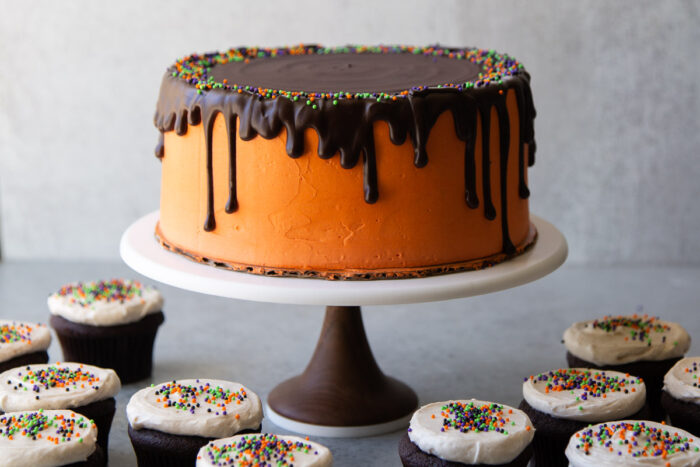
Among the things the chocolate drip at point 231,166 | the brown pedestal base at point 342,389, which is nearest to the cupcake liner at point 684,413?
the brown pedestal base at point 342,389

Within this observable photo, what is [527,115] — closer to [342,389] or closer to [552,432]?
[552,432]

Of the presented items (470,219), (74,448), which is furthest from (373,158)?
(74,448)

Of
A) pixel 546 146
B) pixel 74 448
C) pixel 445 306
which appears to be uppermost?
pixel 546 146

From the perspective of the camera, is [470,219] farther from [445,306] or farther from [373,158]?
[445,306]

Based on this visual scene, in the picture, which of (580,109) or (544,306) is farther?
(580,109)

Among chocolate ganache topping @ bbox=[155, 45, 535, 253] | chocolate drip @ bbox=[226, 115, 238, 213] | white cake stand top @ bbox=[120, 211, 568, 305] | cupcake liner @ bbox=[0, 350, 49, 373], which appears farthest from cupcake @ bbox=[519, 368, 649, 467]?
cupcake liner @ bbox=[0, 350, 49, 373]

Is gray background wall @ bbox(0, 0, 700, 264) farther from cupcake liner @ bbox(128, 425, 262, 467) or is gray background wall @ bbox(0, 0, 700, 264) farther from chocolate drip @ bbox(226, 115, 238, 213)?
cupcake liner @ bbox(128, 425, 262, 467)
